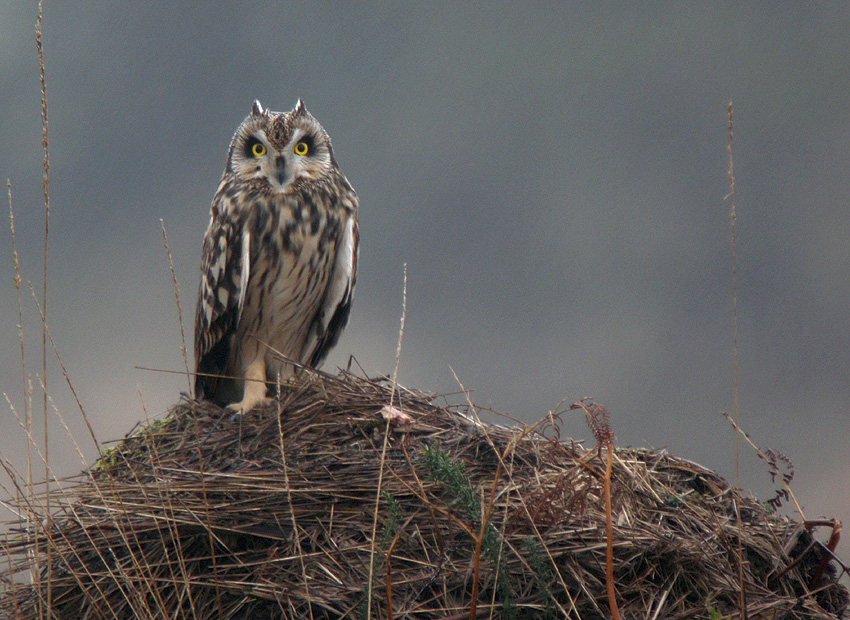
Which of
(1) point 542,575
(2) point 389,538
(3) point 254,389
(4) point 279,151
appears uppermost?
(4) point 279,151

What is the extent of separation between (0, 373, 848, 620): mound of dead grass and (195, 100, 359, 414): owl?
991 mm

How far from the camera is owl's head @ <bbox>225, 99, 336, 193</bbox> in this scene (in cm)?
437

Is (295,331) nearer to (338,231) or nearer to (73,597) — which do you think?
(338,231)

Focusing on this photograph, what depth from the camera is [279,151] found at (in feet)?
14.3

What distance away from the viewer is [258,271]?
4289 millimetres

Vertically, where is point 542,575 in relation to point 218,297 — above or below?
below

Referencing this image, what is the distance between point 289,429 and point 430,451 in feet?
4.20

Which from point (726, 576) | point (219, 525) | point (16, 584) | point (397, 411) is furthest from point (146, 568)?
point (726, 576)

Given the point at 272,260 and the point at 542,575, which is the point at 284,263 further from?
the point at 542,575

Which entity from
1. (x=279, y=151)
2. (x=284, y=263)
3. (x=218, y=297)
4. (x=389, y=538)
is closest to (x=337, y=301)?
(x=284, y=263)

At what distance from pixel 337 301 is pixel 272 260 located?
1.37 feet

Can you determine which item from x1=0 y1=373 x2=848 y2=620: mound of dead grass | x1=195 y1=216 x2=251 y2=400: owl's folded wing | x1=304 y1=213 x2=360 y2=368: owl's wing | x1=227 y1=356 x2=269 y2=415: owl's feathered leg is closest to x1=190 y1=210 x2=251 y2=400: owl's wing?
x1=195 y1=216 x2=251 y2=400: owl's folded wing

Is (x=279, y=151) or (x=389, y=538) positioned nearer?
(x=389, y=538)

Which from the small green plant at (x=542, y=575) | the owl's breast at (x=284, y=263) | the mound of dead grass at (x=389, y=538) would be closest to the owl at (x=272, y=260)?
the owl's breast at (x=284, y=263)
